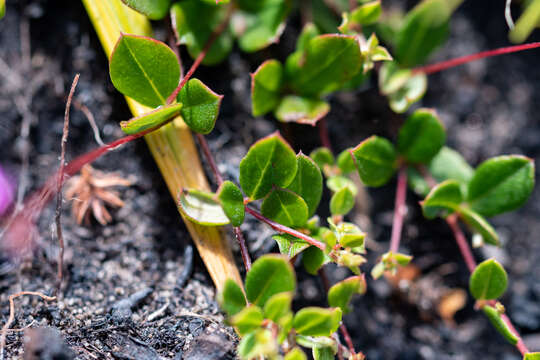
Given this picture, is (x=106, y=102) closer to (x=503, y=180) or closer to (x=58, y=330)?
(x=58, y=330)

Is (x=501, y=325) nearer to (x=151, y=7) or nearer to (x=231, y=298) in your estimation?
(x=231, y=298)

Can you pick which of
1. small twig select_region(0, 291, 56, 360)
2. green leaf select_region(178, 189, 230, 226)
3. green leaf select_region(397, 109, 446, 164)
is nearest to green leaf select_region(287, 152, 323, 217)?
green leaf select_region(178, 189, 230, 226)

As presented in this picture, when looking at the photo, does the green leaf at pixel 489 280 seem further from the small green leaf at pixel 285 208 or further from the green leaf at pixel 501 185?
the small green leaf at pixel 285 208

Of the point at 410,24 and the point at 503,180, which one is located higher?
the point at 410,24

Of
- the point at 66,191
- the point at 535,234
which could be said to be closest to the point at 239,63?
the point at 66,191

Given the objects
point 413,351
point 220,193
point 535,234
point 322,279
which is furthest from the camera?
point 535,234

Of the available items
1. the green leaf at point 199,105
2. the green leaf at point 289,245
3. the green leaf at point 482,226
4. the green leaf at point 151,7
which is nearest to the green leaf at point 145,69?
the green leaf at point 199,105

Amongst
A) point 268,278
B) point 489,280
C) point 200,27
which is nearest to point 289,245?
point 268,278

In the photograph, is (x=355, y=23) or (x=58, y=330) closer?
(x=58, y=330)
